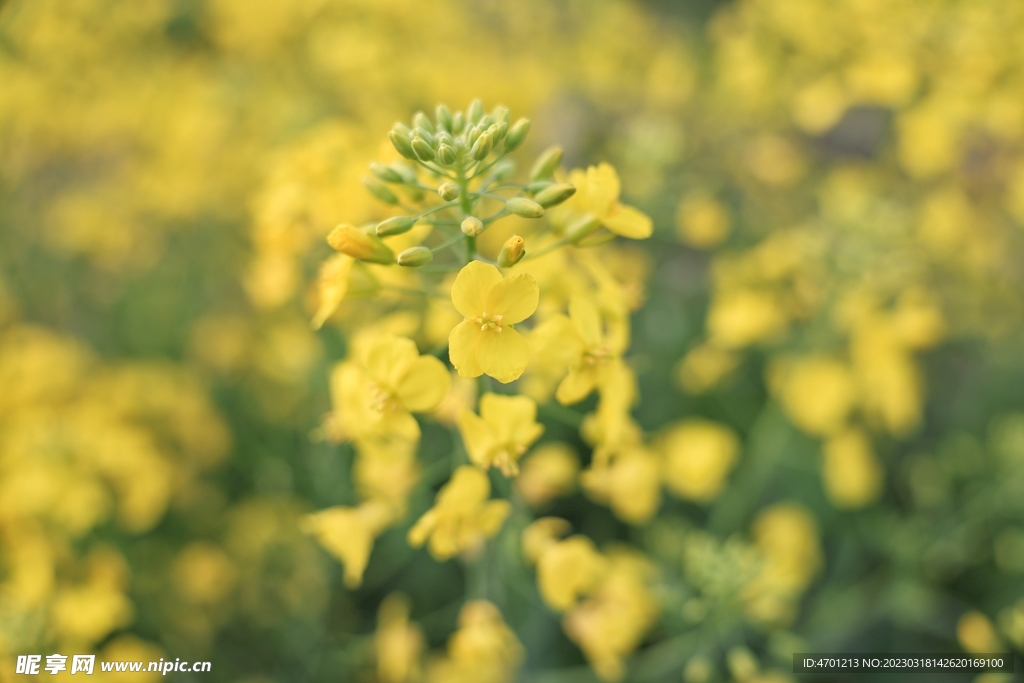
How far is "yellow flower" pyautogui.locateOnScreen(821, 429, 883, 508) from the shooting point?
9.25 ft

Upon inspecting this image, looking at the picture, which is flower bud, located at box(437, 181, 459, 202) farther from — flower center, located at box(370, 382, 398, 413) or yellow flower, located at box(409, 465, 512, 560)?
yellow flower, located at box(409, 465, 512, 560)

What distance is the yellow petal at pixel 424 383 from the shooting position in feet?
4.26

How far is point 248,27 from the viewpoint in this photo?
4.16 metres

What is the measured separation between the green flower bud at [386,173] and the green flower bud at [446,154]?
143 mm

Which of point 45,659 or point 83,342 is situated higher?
point 83,342

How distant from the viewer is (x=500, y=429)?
1303 millimetres

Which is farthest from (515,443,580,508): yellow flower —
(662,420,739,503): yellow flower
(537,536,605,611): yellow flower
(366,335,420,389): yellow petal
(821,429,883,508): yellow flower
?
(821,429,883,508): yellow flower

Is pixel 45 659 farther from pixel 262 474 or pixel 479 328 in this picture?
pixel 479 328

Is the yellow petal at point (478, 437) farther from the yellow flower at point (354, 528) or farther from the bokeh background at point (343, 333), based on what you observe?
the bokeh background at point (343, 333)

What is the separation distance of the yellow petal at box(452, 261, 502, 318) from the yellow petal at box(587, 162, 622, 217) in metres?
0.30

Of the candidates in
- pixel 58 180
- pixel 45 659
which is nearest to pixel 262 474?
pixel 45 659

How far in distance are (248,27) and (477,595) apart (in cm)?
372

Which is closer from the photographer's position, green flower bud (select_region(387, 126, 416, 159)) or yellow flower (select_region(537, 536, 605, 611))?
green flower bud (select_region(387, 126, 416, 159))

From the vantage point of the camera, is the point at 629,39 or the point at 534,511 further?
the point at 629,39
